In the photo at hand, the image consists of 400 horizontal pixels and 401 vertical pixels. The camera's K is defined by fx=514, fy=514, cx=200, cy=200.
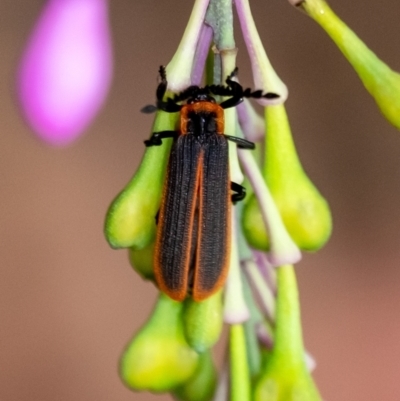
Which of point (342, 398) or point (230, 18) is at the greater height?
point (230, 18)

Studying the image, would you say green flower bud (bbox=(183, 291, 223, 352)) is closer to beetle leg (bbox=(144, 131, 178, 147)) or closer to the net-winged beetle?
the net-winged beetle

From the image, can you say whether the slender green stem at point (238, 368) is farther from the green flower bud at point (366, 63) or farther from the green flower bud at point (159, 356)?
the green flower bud at point (366, 63)

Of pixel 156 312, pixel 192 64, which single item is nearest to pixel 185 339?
pixel 156 312

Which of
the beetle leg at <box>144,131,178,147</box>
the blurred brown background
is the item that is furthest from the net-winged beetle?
the blurred brown background

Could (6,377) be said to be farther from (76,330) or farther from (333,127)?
(333,127)

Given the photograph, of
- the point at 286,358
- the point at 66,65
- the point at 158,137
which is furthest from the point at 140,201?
the point at 66,65

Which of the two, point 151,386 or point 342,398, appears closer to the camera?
point 151,386
